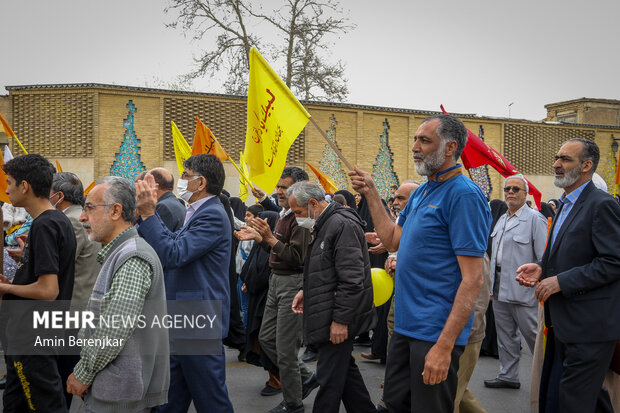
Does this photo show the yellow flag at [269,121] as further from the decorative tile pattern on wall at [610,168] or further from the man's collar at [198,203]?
the decorative tile pattern on wall at [610,168]

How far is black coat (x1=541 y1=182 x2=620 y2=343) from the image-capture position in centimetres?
381

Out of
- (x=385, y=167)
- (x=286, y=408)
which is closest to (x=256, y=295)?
(x=286, y=408)

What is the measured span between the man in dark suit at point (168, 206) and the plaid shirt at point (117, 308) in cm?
241

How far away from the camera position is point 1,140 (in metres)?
18.8

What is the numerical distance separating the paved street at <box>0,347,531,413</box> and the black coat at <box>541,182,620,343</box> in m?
2.12

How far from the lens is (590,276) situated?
3795 millimetres

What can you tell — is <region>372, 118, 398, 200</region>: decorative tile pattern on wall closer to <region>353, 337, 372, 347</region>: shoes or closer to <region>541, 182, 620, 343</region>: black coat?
<region>353, 337, 372, 347</region>: shoes

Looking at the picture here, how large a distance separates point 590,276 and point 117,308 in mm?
2781

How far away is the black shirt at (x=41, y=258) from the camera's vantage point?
13.0 ft

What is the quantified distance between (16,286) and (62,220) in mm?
514

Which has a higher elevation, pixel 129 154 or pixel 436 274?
pixel 129 154

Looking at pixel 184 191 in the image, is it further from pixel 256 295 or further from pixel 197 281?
pixel 256 295

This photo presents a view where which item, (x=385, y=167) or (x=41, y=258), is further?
(x=385, y=167)

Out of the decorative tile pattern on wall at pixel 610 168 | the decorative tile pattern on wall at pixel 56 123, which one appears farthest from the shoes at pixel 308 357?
the decorative tile pattern on wall at pixel 610 168
